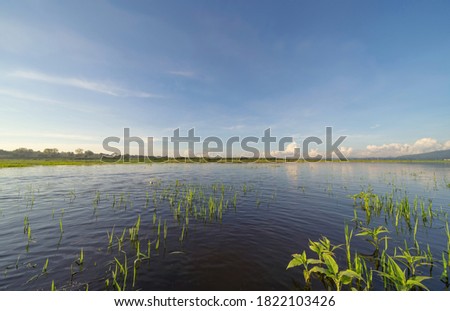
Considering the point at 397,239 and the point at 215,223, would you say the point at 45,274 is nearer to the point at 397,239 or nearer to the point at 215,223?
the point at 215,223

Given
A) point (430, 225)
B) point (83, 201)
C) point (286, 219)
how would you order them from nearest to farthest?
point (430, 225)
point (286, 219)
point (83, 201)

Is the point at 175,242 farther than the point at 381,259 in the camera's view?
Yes

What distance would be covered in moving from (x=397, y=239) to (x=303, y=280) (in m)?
7.66

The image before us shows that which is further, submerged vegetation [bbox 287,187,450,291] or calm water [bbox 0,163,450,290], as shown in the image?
calm water [bbox 0,163,450,290]

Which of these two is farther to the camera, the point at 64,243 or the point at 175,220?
the point at 175,220

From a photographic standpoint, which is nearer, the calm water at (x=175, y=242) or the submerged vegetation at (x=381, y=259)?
the submerged vegetation at (x=381, y=259)

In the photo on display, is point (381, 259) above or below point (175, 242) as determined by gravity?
above

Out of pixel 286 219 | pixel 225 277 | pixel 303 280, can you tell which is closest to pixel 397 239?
pixel 286 219

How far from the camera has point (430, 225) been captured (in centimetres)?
1220

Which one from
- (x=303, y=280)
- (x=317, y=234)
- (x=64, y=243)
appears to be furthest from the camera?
(x=317, y=234)

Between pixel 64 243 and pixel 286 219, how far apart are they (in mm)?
14232
